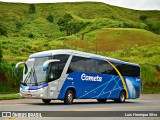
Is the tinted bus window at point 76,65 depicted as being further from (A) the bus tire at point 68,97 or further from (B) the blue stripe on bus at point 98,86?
(A) the bus tire at point 68,97

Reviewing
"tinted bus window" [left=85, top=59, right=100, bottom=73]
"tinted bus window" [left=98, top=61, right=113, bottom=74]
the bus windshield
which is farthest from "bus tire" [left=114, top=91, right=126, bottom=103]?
the bus windshield

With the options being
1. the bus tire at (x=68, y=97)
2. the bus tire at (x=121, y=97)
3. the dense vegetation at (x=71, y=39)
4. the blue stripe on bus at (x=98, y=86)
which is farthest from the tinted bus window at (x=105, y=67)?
the dense vegetation at (x=71, y=39)

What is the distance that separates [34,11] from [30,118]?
182 meters

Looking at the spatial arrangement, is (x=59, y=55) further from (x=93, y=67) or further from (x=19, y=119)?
(x=19, y=119)

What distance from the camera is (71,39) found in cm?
11069

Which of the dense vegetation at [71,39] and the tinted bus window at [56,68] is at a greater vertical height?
the dense vegetation at [71,39]

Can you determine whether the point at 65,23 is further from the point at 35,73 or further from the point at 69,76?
the point at 35,73

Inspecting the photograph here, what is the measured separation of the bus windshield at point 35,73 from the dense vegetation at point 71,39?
18443mm

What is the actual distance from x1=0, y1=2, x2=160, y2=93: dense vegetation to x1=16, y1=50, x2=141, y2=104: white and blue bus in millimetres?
16630

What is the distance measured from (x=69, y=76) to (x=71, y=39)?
87.5m

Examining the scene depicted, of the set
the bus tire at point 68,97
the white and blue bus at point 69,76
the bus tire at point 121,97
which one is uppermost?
the white and blue bus at point 69,76

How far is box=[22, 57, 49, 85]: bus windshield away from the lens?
22453 mm

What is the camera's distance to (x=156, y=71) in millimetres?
54500

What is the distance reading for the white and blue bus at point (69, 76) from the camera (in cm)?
2245
